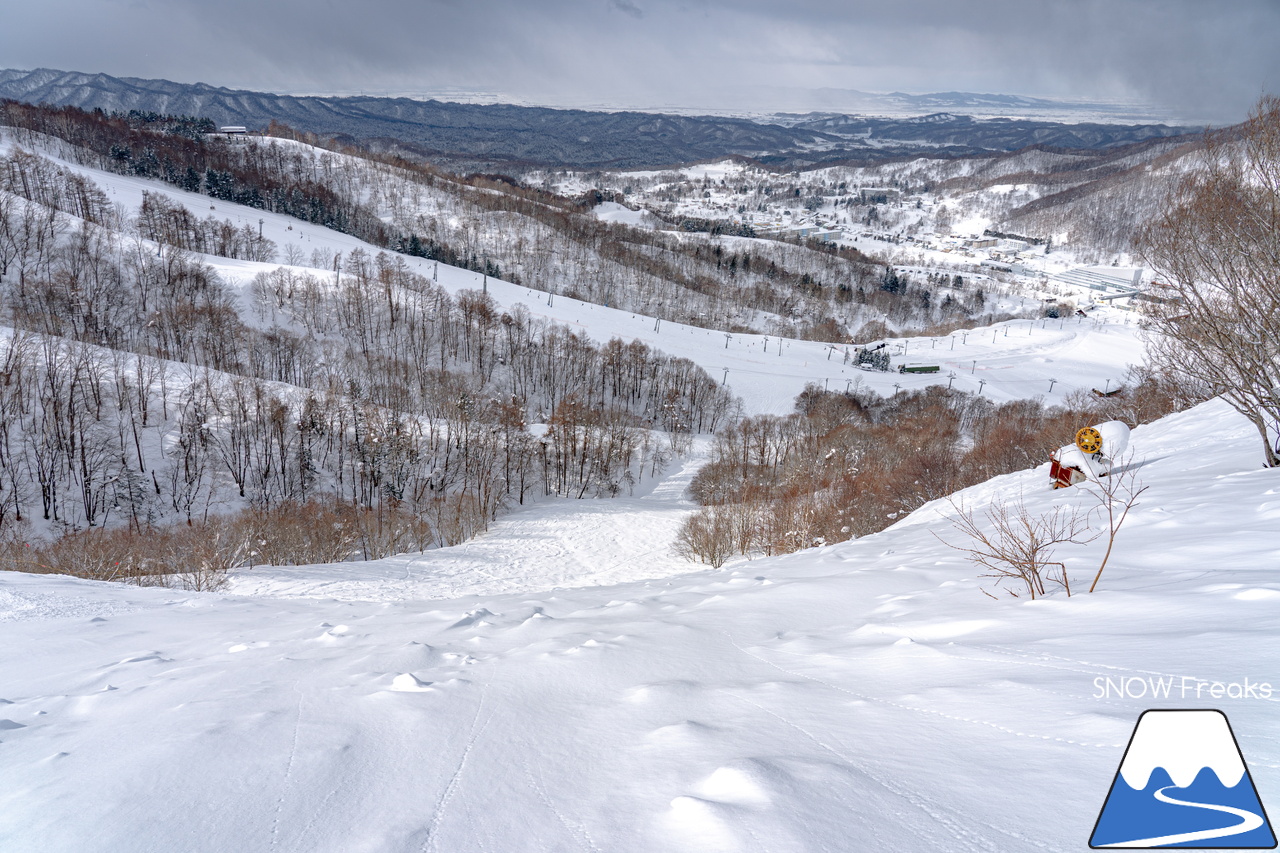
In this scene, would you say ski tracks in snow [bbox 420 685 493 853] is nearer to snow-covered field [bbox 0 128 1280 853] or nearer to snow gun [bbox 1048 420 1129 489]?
snow-covered field [bbox 0 128 1280 853]

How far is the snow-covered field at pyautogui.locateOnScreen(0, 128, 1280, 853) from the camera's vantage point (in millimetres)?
2818

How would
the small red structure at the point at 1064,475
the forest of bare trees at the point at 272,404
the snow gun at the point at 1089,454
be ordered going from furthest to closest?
the forest of bare trees at the point at 272,404
the small red structure at the point at 1064,475
the snow gun at the point at 1089,454

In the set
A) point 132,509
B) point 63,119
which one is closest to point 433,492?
point 132,509

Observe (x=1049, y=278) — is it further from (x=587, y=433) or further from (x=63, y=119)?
(x=63, y=119)

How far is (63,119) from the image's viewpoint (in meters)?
114

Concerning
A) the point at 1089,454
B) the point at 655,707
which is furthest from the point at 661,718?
the point at 1089,454

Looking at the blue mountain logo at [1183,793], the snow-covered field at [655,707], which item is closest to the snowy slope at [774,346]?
the snow-covered field at [655,707]

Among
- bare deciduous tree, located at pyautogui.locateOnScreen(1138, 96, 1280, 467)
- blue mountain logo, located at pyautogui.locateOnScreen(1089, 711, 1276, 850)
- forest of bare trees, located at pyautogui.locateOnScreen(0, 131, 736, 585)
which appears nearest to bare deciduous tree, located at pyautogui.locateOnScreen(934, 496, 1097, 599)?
blue mountain logo, located at pyautogui.locateOnScreen(1089, 711, 1276, 850)

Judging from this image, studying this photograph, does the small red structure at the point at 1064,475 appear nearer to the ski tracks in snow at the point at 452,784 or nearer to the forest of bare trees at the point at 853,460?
the forest of bare trees at the point at 853,460

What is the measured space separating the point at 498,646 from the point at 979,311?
16997 centimetres

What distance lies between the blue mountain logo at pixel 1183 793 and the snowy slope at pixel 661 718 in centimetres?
11

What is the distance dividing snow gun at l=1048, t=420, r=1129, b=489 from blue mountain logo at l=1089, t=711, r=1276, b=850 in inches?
502

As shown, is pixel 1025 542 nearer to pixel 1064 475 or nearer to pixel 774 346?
pixel 1064 475

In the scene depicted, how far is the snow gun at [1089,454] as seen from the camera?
1320 cm
